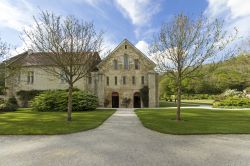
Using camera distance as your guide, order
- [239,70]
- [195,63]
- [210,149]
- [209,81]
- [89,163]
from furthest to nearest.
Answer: [209,81]
[239,70]
[195,63]
[210,149]
[89,163]

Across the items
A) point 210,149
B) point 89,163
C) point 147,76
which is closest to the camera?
point 89,163

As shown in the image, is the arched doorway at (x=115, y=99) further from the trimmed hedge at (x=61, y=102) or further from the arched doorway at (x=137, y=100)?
the trimmed hedge at (x=61, y=102)

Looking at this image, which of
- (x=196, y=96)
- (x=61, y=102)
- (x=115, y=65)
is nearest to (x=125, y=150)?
(x=61, y=102)

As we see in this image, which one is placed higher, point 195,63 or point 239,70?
point 239,70

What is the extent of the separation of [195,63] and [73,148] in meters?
11.4

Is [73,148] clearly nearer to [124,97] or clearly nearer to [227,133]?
[227,133]

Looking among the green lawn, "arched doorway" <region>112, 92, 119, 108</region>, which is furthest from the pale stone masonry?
the green lawn

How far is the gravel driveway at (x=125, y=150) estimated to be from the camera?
6.72 metres

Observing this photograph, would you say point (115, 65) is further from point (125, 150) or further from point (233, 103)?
point (125, 150)

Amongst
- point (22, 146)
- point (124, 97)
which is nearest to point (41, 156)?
point (22, 146)

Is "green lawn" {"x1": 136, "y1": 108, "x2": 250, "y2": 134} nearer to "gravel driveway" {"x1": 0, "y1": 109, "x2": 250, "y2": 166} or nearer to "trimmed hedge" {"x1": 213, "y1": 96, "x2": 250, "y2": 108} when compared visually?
"gravel driveway" {"x1": 0, "y1": 109, "x2": 250, "y2": 166}

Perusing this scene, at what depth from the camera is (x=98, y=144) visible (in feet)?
29.7

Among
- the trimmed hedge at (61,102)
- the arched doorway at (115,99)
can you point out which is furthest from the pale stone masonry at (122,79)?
the trimmed hedge at (61,102)

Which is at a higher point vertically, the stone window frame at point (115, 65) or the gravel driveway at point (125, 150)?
the stone window frame at point (115, 65)
